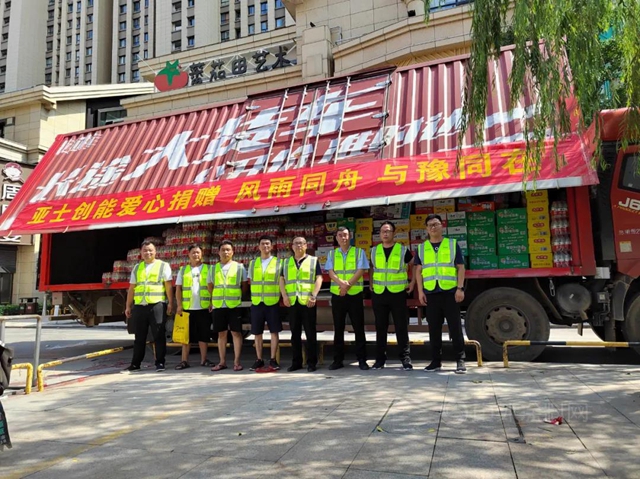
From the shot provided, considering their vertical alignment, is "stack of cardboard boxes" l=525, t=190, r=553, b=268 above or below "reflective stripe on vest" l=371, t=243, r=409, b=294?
above

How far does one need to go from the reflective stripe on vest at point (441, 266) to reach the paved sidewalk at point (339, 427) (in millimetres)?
1077

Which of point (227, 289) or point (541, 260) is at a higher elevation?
point (541, 260)

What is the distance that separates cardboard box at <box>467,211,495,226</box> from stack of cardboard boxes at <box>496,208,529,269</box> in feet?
0.39

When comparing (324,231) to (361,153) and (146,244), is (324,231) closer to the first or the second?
(361,153)

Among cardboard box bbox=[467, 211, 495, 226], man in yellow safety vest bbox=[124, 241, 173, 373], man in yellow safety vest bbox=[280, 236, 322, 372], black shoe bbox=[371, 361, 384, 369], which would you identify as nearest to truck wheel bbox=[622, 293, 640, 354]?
cardboard box bbox=[467, 211, 495, 226]

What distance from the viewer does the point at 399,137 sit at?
22.3ft

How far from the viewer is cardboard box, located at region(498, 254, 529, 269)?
19.9 feet

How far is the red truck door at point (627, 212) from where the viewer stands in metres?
5.73

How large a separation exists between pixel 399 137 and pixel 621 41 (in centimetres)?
313

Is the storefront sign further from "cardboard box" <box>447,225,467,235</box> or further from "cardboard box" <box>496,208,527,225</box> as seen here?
"cardboard box" <box>496,208,527,225</box>

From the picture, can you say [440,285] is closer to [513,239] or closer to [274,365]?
[513,239]

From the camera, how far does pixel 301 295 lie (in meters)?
5.99

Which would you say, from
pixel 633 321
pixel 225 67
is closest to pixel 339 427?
pixel 633 321

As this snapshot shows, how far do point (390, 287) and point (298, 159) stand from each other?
2696 millimetres
